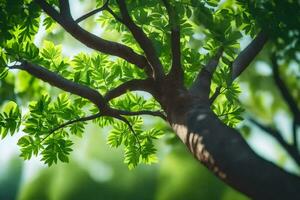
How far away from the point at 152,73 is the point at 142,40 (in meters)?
0.47

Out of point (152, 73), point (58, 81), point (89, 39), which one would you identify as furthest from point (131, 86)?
point (58, 81)

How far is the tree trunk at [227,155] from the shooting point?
295 cm

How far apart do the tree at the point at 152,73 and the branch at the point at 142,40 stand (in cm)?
1

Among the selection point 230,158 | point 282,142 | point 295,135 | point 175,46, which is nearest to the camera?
point 230,158

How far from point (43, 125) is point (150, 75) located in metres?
1.61

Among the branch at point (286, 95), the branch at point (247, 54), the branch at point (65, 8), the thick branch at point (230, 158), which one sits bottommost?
the branch at point (286, 95)

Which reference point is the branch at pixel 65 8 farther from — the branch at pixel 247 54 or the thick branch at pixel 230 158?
the branch at pixel 247 54

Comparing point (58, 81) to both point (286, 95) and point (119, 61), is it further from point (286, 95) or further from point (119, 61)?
point (286, 95)

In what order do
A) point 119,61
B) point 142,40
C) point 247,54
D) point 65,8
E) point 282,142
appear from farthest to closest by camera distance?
point 282,142 < point 119,61 < point 247,54 < point 65,8 < point 142,40

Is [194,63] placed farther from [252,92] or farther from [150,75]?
[252,92]

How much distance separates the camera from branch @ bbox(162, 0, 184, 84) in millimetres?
4562

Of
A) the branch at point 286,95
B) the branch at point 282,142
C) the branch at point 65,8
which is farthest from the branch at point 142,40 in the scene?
the branch at point 286,95

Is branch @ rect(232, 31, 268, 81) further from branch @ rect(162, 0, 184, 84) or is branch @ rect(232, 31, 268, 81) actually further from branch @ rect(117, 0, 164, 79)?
branch @ rect(117, 0, 164, 79)

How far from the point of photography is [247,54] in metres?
5.19
